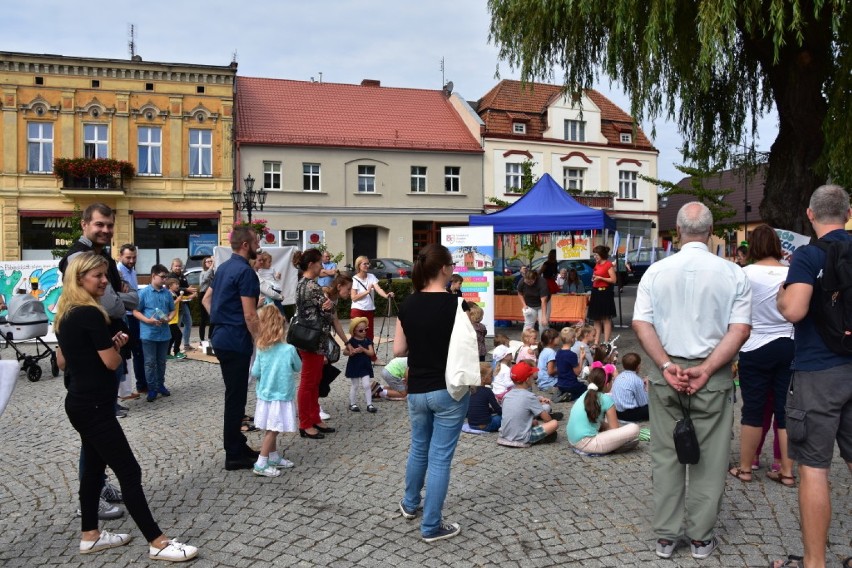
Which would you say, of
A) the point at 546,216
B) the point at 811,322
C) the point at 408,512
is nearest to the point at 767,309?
the point at 811,322

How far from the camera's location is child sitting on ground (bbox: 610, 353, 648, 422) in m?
7.30

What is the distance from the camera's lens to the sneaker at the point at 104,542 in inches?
165

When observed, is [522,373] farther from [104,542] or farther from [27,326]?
[27,326]

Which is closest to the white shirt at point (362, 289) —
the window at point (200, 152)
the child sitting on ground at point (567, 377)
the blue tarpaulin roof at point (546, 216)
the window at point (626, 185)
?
the child sitting on ground at point (567, 377)

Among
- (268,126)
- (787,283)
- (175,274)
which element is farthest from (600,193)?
(787,283)

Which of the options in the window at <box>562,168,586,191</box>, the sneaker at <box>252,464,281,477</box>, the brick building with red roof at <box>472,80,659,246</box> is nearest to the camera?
the sneaker at <box>252,464,281,477</box>

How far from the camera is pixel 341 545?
4270 millimetres

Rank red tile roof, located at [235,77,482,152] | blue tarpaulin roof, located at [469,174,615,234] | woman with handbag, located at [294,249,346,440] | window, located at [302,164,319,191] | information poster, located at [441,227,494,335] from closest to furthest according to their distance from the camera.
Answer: woman with handbag, located at [294,249,346,440]
information poster, located at [441,227,494,335]
blue tarpaulin roof, located at [469,174,615,234]
window, located at [302,164,319,191]
red tile roof, located at [235,77,482,152]

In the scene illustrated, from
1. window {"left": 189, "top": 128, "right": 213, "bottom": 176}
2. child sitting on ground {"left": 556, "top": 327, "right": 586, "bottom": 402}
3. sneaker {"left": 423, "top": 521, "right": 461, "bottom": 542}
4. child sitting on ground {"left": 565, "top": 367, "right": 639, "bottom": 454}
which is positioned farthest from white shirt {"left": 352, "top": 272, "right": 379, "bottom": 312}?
window {"left": 189, "top": 128, "right": 213, "bottom": 176}

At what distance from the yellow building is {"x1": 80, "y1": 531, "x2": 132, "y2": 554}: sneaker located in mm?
28886

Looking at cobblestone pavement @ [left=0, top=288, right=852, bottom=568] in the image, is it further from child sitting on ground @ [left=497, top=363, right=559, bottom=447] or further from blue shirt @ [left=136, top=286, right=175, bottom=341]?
blue shirt @ [left=136, top=286, right=175, bottom=341]

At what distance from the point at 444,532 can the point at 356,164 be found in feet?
104

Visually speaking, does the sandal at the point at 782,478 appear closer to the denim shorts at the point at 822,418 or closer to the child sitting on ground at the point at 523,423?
the denim shorts at the point at 822,418

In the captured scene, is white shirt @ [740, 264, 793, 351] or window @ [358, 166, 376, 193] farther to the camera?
window @ [358, 166, 376, 193]
